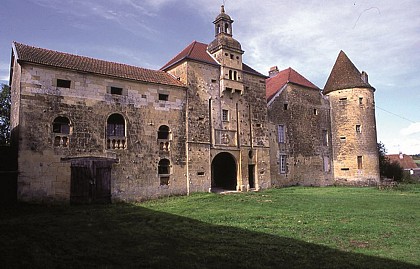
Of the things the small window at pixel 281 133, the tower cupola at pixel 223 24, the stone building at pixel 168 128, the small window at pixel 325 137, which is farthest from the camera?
the small window at pixel 325 137

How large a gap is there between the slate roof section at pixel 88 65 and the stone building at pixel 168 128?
0.23ft

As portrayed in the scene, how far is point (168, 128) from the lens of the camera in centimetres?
1992

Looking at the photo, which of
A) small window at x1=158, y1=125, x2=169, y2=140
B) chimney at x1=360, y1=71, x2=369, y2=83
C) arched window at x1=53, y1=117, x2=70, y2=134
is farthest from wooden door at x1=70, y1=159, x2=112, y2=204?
chimney at x1=360, y1=71, x2=369, y2=83

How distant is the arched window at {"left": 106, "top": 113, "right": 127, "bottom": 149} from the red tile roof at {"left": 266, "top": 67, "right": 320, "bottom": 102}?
1330 cm

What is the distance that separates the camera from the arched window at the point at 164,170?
762 inches

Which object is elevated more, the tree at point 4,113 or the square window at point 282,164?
the tree at point 4,113

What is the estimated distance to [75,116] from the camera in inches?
660

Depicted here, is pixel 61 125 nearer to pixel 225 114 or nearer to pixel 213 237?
pixel 225 114

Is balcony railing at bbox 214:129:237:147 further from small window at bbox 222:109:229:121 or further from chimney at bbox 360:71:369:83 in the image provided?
chimney at bbox 360:71:369:83

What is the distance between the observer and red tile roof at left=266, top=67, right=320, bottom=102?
28.5m

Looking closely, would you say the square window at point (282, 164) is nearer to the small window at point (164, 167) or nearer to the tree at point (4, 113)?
the small window at point (164, 167)

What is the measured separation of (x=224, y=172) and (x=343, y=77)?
1568 centimetres

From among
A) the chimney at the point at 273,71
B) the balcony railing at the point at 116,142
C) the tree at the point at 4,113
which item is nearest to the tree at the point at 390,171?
the chimney at the point at 273,71

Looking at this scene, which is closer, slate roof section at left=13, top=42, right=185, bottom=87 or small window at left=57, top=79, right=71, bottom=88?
slate roof section at left=13, top=42, right=185, bottom=87
